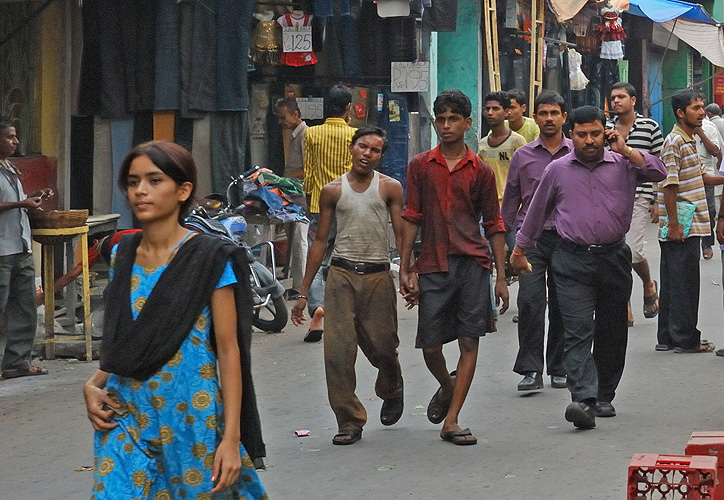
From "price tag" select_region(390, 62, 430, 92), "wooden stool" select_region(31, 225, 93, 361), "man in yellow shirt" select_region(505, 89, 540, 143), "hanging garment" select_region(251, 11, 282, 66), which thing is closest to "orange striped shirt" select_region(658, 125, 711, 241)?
"man in yellow shirt" select_region(505, 89, 540, 143)

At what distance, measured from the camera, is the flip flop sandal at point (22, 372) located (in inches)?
363

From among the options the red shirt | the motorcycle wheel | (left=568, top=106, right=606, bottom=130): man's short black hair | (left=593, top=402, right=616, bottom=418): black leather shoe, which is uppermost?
(left=568, top=106, right=606, bottom=130): man's short black hair

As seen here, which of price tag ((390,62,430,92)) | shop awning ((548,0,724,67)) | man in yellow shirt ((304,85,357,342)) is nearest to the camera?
man in yellow shirt ((304,85,357,342))

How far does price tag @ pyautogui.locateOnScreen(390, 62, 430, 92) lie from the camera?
14977mm

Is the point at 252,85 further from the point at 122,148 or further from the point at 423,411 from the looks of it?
the point at 423,411

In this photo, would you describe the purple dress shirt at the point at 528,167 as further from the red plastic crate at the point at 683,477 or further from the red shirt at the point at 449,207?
the red plastic crate at the point at 683,477

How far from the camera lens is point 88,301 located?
9.70 metres

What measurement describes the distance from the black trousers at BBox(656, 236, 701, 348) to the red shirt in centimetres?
299

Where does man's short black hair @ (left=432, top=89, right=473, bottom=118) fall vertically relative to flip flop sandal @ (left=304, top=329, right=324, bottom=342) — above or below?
above

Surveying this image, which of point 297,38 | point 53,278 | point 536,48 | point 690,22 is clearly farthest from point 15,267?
point 690,22

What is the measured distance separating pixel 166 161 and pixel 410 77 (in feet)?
37.7

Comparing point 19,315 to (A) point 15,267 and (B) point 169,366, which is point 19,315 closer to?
(A) point 15,267

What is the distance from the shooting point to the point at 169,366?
146 inches

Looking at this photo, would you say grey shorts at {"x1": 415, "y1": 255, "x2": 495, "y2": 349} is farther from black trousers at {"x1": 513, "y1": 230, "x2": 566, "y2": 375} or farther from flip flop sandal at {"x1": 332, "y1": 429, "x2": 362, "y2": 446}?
black trousers at {"x1": 513, "y1": 230, "x2": 566, "y2": 375}
